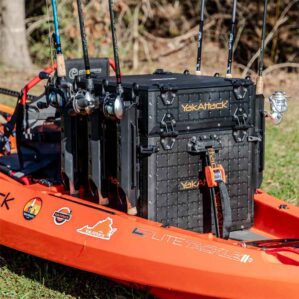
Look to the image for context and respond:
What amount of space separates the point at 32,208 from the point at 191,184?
42.1 inches

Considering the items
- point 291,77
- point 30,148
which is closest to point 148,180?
point 30,148

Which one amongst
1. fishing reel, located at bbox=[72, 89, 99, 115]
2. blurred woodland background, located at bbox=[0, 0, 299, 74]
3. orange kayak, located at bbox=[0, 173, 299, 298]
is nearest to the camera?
orange kayak, located at bbox=[0, 173, 299, 298]

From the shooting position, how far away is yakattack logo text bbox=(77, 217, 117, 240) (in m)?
4.74

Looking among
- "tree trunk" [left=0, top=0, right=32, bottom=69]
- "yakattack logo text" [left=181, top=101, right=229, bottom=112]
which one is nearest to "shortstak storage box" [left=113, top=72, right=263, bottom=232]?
"yakattack logo text" [left=181, top=101, right=229, bottom=112]

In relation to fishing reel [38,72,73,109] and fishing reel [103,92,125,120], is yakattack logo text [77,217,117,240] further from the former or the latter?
fishing reel [38,72,73,109]

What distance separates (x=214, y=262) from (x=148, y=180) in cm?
79

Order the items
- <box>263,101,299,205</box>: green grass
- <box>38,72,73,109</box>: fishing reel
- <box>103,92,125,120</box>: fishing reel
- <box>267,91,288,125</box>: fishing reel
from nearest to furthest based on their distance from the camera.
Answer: <box>103,92,125,120</box>: fishing reel → <box>38,72,73,109</box>: fishing reel → <box>267,91,288,125</box>: fishing reel → <box>263,101,299,205</box>: green grass

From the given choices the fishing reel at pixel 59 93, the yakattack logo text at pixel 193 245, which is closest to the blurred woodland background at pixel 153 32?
the fishing reel at pixel 59 93

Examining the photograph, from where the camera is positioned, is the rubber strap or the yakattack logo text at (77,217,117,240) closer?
the yakattack logo text at (77,217,117,240)

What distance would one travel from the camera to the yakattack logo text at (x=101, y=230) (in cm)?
474

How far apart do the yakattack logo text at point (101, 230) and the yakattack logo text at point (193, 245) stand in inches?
6.3

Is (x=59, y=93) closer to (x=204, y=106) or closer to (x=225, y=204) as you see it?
(x=204, y=106)

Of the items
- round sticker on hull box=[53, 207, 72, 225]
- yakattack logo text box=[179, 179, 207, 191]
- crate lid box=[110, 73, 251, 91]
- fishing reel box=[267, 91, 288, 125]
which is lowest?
round sticker on hull box=[53, 207, 72, 225]

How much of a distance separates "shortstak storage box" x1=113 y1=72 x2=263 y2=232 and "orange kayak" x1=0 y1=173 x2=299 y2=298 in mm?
219
